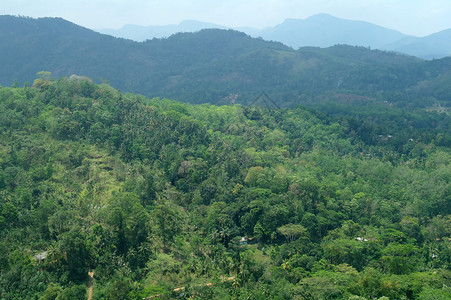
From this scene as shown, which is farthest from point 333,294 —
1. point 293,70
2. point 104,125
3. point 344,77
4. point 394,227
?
point 293,70

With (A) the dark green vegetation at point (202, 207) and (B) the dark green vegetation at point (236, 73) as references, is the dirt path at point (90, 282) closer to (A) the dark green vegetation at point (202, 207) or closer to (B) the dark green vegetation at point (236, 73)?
(A) the dark green vegetation at point (202, 207)

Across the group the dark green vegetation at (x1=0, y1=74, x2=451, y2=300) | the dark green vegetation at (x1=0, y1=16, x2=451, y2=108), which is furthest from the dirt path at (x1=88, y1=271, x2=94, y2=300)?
the dark green vegetation at (x1=0, y1=16, x2=451, y2=108)

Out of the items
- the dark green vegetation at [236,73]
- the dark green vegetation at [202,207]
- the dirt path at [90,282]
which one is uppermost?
the dark green vegetation at [236,73]

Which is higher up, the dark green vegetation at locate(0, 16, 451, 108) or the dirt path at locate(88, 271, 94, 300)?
the dark green vegetation at locate(0, 16, 451, 108)

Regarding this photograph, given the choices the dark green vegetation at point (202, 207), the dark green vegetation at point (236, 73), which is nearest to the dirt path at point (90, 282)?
the dark green vegetation at point (202, 207)

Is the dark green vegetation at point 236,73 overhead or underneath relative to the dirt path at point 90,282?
overhead

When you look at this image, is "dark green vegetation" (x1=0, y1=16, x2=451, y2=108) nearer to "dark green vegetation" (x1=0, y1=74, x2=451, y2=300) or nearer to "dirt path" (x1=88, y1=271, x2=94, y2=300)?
"dark green vegetation" (x1=0, y1=74, x2=451, y2=300)

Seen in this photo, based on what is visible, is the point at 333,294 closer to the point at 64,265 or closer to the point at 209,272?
the point at 209,272

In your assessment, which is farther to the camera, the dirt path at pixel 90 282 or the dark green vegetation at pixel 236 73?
the dark green vegetation at pixel 236 73

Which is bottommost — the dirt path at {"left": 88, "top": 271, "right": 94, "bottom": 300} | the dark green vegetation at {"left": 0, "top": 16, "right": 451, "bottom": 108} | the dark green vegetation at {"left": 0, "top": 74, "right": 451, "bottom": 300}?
the dirt path at {"left": 88, "top": 271, "right": 94, "bottom": 300}

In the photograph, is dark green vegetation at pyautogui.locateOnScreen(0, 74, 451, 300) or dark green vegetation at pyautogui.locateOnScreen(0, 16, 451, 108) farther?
dark green vegetation at pyautogui.locateOnScreen(0, 16, 451, 108)
